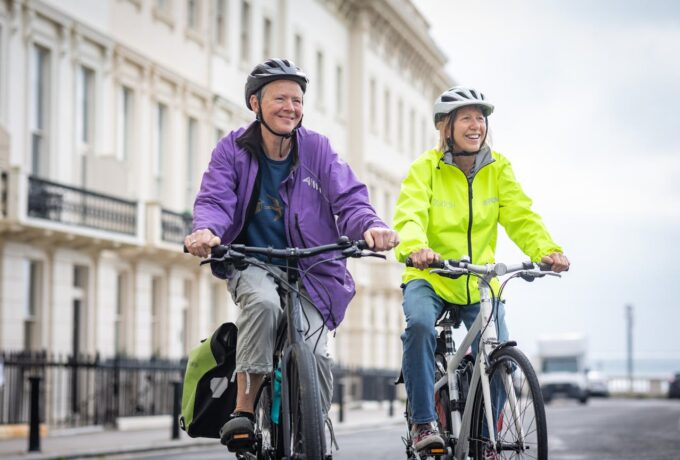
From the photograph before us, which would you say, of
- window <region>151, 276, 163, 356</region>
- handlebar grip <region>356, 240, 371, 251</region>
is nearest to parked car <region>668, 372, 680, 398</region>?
window <region>151, 276, 163, 356</region>

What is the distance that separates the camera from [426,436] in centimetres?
730

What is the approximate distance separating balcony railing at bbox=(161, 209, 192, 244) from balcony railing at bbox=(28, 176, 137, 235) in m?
1.91

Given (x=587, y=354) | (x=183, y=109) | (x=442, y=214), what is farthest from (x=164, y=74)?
(x=587, y=354)

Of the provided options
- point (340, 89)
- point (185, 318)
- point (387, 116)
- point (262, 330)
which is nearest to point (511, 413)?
point (262, 330)

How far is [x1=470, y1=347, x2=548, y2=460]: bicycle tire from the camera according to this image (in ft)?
21.1

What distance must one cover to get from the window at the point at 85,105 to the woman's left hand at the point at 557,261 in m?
22.3

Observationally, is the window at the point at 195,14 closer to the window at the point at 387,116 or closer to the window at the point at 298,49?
the window at the point at 298,49

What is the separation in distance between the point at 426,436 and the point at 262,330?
1254mm

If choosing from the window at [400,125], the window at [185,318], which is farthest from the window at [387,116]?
the window at [185,318]

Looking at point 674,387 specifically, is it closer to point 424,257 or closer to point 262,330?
point 424,257

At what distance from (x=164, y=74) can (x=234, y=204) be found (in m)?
27.2

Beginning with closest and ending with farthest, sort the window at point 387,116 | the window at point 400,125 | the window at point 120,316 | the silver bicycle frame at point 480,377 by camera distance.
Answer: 1. the silver bicycle frame at point 480,377
2. the window at point 120,316
3. the window at point 387,116
4. the window at point 400,125

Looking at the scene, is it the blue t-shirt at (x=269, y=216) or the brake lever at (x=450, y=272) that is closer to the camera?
the blue t-shirt at (x=269, y=216)

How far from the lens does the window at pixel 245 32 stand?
40.2 metres
